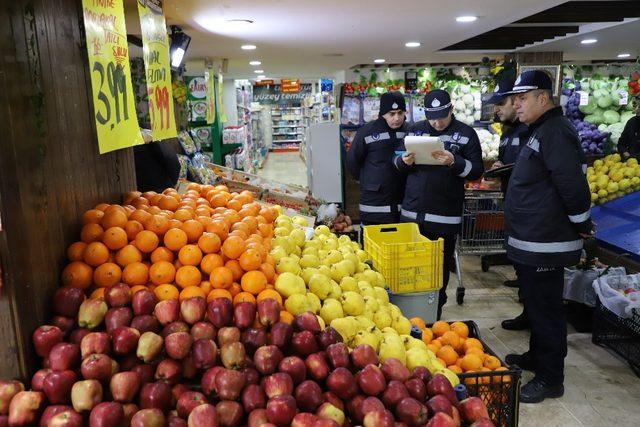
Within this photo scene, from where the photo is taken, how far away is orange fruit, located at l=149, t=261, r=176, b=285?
1.99 m

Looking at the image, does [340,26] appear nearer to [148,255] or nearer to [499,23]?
[499,23]

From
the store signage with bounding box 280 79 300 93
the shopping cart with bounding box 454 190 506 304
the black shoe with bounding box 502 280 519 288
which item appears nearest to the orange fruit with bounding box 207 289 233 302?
the shopping cart with bounding box 454 190 506 304

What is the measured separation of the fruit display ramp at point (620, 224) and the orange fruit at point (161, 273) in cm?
414

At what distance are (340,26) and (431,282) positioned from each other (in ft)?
9.41

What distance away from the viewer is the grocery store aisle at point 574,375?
3.16m

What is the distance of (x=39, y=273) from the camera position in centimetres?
176

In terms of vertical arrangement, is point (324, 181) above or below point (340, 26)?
below

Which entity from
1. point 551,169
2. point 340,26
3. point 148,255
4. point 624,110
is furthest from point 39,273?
point 624,110

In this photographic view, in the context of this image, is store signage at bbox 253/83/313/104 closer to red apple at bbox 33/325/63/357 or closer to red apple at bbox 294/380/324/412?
red apple at bbox 33/325/63/357

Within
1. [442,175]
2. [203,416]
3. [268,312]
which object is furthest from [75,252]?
[442,175]

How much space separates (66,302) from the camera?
180cm

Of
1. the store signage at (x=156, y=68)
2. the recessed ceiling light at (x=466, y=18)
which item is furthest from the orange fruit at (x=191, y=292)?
the recessed ceiling light at (x=466, y=18)

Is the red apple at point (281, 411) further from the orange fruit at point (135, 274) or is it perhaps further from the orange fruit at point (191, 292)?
the orange fruit at point (135, 274)

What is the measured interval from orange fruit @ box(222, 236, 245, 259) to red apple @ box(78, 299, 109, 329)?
0.53 metres
